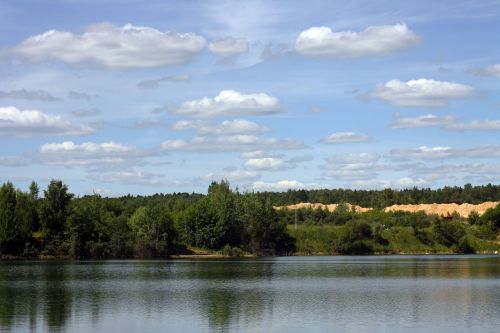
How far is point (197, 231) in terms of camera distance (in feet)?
497

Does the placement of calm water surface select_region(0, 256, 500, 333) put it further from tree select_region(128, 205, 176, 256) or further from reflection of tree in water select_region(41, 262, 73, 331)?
tree select_region(128, 205, 176, 256)

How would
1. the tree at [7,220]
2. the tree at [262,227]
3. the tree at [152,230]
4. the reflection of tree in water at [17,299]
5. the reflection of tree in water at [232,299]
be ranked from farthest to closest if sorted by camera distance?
the tree at [262,227]
the tree at [152,230]
the tree at [7,220]
the reflection of tree in water at [232,299]
the reflection of tree in water at [17,299]

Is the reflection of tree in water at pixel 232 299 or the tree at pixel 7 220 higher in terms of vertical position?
the tree at pixel 7 220

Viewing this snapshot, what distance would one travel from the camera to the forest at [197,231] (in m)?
134

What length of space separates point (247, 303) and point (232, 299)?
118 inches

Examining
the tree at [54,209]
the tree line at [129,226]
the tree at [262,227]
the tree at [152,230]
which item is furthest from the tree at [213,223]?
the tree at [54,209]

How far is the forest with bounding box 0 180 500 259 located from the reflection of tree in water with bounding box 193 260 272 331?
55.1 meters

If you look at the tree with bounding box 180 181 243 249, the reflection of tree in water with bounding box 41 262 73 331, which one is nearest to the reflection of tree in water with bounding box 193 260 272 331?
the reflection of tree in water with bounding box 41 262 73 331

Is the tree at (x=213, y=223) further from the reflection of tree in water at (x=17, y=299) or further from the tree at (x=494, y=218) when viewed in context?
the tree at (x=494, y=218)

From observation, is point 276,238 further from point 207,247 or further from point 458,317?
point 458,317

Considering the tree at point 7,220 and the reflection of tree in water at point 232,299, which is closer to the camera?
the reflection of tree in water at point 232,299

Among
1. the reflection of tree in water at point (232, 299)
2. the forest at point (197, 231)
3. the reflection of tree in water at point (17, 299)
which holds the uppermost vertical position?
the forest at point (197, 231)

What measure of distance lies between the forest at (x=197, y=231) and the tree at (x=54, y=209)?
0.18 meters

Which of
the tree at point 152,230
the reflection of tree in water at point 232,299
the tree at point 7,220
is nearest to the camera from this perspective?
the reflection of tree in water at point 232,299
